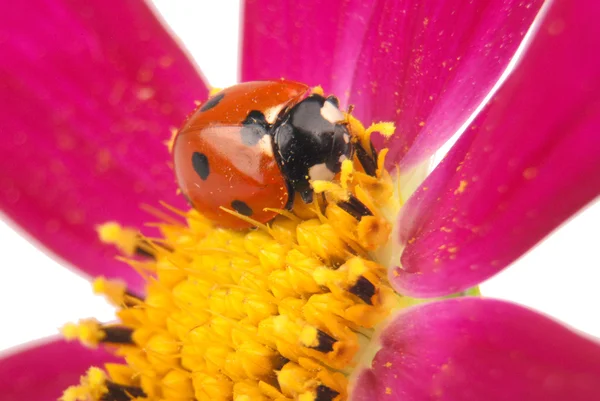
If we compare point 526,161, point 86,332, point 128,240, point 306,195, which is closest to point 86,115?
point 128,240

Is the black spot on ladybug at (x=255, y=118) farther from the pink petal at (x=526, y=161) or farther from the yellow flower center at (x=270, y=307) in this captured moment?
the pink petal at (x=526, y=161)

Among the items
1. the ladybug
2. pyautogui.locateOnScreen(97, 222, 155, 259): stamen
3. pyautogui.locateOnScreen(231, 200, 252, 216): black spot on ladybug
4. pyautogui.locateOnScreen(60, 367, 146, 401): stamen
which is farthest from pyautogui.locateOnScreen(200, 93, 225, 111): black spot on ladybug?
pyautogui.locateOnScreen(60, 367, 146, 401): stamen

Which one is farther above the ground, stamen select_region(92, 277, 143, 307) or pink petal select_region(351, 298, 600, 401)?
stamen select_region(92, 277, 143, 307)

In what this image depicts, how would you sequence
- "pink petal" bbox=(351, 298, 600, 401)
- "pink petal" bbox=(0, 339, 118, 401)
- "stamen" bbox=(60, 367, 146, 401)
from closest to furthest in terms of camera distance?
"pink petal" bbox=(351, 298, 600, 401)
"stamen" bbox=(60, 367, 146, 401)
"pink petal" bbox=(0, 339, 118, 401)

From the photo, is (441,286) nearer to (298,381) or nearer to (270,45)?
(298,381)

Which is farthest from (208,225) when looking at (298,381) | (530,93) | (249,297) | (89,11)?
(530,93)

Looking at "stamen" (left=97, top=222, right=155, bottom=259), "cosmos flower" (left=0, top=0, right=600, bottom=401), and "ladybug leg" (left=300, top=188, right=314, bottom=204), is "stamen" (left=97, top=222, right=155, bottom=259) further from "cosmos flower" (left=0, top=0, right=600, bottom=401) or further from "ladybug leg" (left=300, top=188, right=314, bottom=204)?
"ladybug leg" (left=300, top=188, right=314, bottom=204)

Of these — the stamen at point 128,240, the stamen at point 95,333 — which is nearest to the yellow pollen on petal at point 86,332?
the stamen at point 95,333
